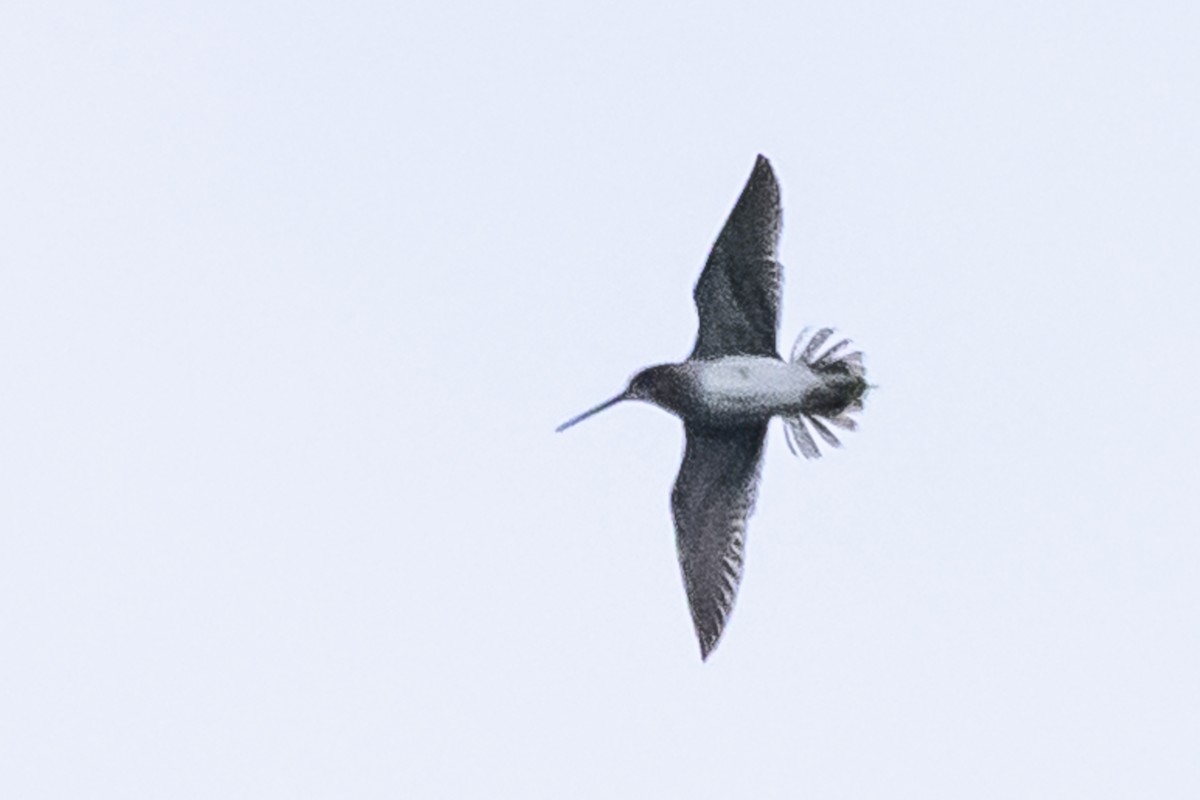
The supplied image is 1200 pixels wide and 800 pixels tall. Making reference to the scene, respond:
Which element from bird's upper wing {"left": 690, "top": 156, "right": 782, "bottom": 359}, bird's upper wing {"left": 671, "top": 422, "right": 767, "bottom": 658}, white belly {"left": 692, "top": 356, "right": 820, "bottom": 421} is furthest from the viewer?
bird's upper wing {"left": 671, "top": 422, "right": 767, "bottom": 658}

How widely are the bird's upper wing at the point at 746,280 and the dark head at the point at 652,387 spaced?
0.43 meters

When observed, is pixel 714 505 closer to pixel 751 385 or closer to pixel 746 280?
pixel 751 385

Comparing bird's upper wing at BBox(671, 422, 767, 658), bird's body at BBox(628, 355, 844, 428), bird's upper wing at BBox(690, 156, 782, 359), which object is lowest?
bird's upper wing at BBox(671, 422, 767, 658)

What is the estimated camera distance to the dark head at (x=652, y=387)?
22.2 m

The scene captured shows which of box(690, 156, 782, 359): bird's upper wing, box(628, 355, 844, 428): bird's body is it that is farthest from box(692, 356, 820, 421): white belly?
box(690, 156, 782, 359): bird's upper wing

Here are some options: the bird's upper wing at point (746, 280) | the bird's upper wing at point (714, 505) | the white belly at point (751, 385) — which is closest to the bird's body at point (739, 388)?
the white belly at point (751, 385)

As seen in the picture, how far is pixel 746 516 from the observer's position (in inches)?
877

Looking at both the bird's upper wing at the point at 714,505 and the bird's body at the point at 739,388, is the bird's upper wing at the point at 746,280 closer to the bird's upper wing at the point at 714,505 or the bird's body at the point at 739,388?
the bird's body at the point at 739,388

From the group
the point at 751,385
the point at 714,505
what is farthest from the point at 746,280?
the point at 714,505

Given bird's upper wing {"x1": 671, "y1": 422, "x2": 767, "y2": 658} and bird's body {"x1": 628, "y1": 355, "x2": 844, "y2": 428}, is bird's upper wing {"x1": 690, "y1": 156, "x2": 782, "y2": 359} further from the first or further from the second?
bird's upper wing {"x1": 671, "y1": 422, "x2": 767, "y2": 658}

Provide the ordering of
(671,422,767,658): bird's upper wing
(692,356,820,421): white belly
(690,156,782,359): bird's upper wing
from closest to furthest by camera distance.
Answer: (690,156,782,359): bird's upper wing
(692,356,820,421): white belly
(671,422,767,658): bird's upper wing

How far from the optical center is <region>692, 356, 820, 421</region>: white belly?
2172 cm

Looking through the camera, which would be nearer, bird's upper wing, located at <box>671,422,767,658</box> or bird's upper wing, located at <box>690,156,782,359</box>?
bird's upper wing, located at <box>690,156,782,359</box>

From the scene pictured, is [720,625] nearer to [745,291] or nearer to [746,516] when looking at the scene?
[746,516]
